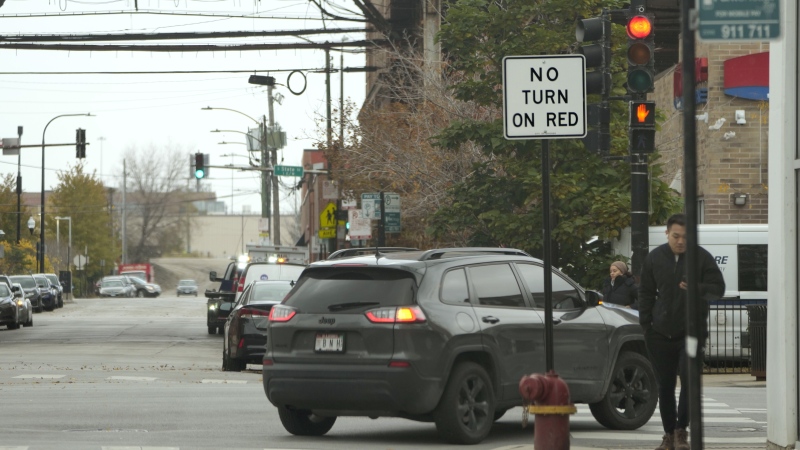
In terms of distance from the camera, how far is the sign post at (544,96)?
392 inches

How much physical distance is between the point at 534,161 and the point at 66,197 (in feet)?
284

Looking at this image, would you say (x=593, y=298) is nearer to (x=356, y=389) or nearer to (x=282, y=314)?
(x=356, y=389)

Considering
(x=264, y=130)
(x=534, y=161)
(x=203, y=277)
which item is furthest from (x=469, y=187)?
(x=203, y=277)

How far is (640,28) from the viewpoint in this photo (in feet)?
54.7

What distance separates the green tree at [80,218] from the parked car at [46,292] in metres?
44.0

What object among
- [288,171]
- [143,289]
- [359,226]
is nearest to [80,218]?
[143,289]

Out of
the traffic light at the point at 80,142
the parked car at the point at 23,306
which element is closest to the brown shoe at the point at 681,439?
the parked car at the point at 23,306

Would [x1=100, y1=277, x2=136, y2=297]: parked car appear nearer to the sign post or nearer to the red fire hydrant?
the sign post

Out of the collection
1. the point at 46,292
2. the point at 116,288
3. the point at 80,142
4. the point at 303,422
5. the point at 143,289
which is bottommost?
the point at 143,289

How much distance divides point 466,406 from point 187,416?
3454 mm

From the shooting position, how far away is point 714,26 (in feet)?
22.0

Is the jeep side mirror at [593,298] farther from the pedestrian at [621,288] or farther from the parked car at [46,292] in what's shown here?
the parked car at [46,292]

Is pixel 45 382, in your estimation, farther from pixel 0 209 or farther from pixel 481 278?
pixel 0 209

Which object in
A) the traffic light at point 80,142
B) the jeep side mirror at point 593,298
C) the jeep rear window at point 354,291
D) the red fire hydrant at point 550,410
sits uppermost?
the traffic light at point 80,142
